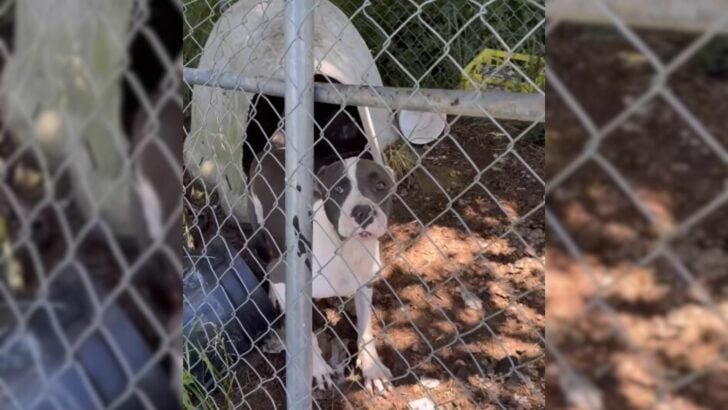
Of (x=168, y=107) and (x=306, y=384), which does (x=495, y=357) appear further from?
(x=168, y=107)

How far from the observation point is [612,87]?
0.55 m

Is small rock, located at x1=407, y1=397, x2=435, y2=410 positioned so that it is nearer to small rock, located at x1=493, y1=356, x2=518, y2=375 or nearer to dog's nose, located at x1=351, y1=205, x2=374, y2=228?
small rock, located at x1=493, y1=356, x2=518, y2=375

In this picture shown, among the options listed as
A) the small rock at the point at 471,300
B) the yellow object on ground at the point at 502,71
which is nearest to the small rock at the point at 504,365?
the small rock at the point at 471,300

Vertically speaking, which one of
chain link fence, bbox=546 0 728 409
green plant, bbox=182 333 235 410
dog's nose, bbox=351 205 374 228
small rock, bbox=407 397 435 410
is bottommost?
small rock, bbox=407 397 435 410

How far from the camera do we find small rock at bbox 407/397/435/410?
232 cm

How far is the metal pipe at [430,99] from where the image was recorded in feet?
4.06

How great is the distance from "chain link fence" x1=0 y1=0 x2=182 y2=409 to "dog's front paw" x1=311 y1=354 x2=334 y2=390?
1.74 meters

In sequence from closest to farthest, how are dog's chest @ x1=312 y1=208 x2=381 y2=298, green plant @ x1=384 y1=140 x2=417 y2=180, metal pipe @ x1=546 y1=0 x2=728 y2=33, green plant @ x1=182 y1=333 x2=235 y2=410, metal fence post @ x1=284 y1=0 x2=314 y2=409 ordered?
metal pipe @ x1=546 y1=0 x2=728 y2=33 → metal fence post @ x1=284 y1=0 x2=314 y2=409 → green plant @ x1=182 y1=333 x2=235 y2=410 → dog's chest @ x1=312 y1=208 x2=381 y2=298 → green plant @ x1=384 y1=140 x2=417 y2=180

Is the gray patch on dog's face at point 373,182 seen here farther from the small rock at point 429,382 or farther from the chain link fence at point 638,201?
the chain link fence at point 638,201

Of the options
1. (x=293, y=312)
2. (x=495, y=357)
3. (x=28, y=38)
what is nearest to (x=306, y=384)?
(x=293, y=312)

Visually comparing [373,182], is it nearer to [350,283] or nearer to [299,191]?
[350,283]

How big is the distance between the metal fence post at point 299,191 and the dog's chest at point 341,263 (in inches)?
29.3

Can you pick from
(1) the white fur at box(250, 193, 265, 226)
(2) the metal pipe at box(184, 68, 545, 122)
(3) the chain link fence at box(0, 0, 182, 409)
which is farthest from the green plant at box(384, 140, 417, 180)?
(3) the chain link fence at box(0, 0, 182, 409)

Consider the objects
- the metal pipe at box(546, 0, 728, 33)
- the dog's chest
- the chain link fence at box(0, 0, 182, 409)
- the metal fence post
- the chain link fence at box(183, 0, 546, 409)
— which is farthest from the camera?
the dog's chest
